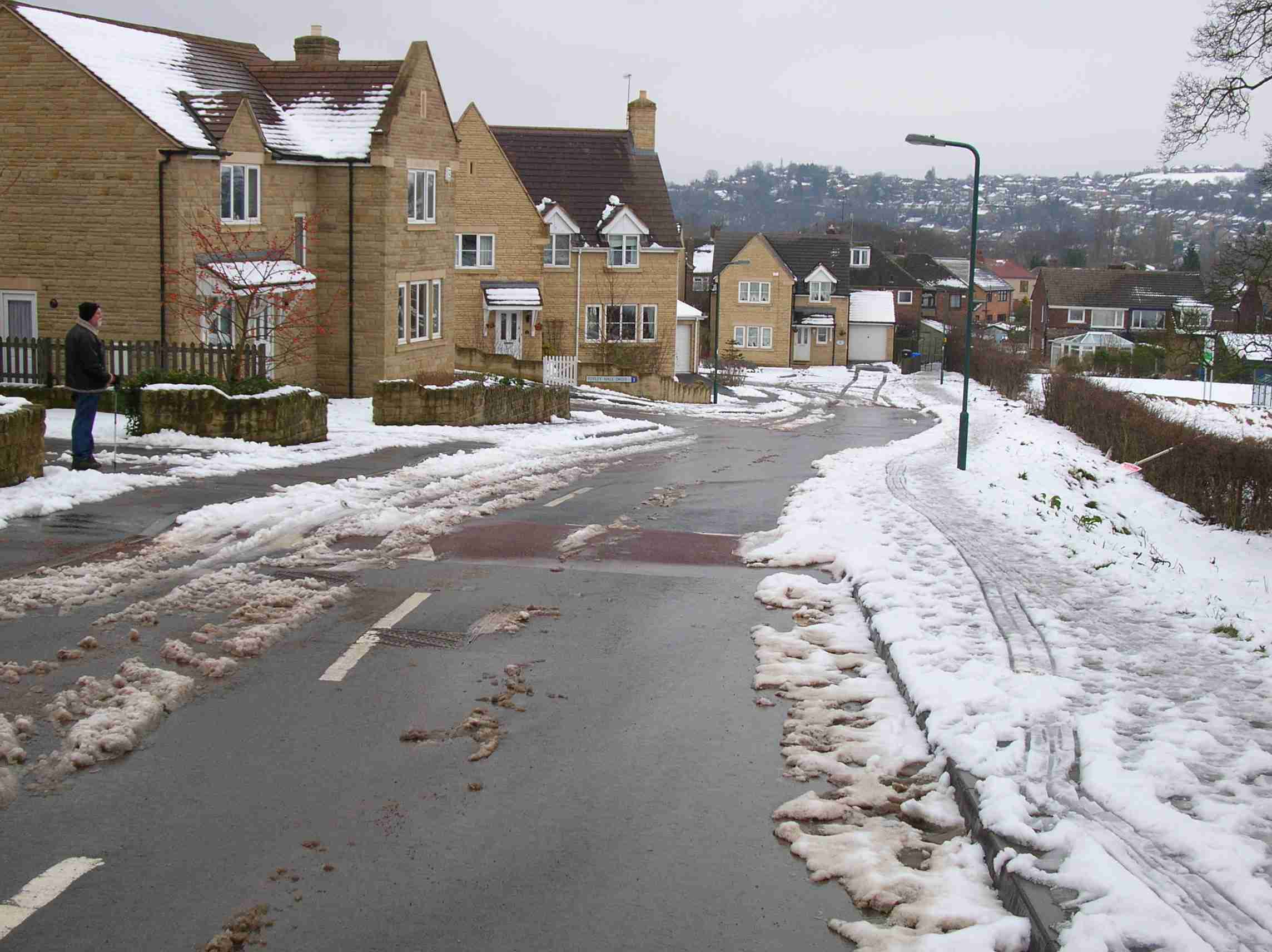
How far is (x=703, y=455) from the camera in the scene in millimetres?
26109

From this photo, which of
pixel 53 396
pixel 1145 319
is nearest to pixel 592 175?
pixel 53 396

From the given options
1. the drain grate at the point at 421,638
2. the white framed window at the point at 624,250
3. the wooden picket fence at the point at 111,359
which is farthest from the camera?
the white framed window at the point at 624,250

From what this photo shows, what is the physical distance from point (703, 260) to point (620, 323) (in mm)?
39683

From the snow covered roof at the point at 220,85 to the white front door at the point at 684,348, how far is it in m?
36.0

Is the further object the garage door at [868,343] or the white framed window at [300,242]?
the garage door at [868,343]

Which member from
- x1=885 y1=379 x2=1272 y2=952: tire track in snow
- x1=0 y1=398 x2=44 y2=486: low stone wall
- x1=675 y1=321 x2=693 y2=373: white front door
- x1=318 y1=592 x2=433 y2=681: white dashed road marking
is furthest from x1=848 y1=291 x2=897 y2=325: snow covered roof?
x1=885 y1=379 x2=1272 y2=952: tire track in snow

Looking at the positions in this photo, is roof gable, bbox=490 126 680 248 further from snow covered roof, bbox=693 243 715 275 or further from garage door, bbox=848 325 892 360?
garage door, bbox=848 325 892 360

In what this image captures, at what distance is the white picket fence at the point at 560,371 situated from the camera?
50.7 metres

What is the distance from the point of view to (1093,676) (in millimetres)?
9133

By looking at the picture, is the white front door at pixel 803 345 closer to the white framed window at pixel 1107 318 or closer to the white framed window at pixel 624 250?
the white framed window at pixel 1107 318

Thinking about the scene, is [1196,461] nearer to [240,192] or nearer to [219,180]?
[219,180]

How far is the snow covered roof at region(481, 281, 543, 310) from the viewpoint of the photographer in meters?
54.9

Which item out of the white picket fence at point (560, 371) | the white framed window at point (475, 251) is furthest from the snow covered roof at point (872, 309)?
the white picket fence at point (560, 371)

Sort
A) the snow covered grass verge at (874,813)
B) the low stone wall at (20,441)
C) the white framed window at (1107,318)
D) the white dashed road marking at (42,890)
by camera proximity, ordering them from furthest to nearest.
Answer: the white framed window at (1107,318), the low stone wall at (20,441), the snow covered grass verge at (874,813), the white dashed road marking at (42,890)
